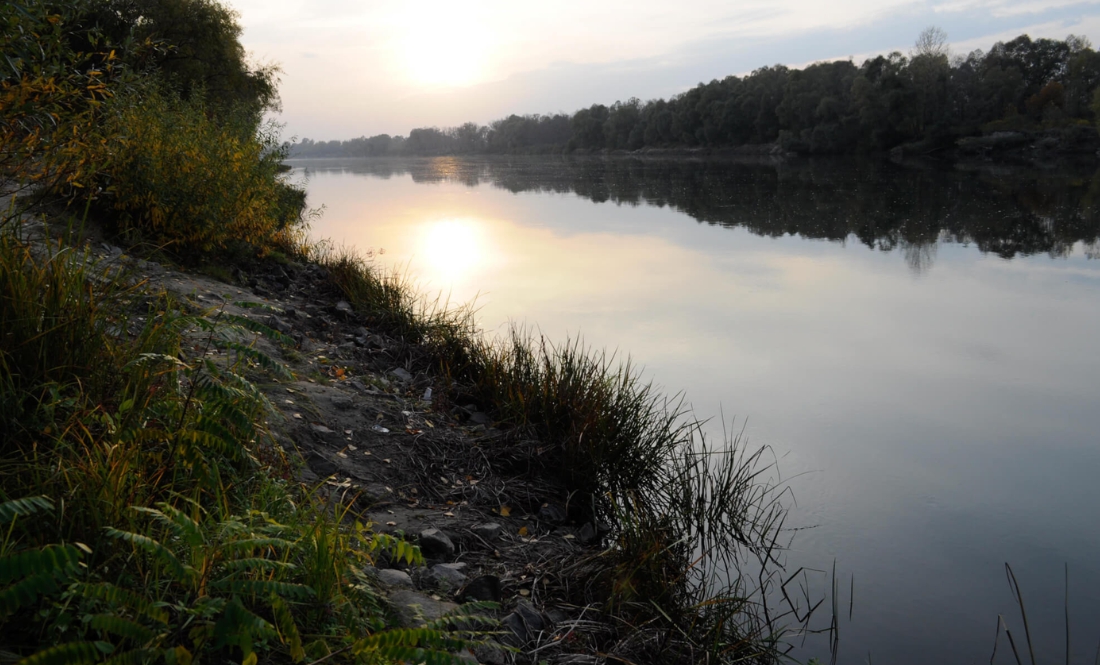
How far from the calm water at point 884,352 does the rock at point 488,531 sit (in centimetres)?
186

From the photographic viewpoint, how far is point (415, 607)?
2.81 meters

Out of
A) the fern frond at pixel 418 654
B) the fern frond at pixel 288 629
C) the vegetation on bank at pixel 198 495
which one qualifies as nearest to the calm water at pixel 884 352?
the vegetation on bank at pixel 198 495

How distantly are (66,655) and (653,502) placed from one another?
12.8 ft

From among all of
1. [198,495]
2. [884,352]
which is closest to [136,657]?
[198,495]

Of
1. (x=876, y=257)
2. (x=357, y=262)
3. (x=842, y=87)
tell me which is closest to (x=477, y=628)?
(x=357, y=262)

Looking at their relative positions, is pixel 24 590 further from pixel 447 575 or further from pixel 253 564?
pixel 447 575

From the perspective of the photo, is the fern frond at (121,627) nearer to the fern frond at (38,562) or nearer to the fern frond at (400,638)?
the fern frond at (38,562)

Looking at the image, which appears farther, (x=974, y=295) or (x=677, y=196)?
(x=677, y=196)

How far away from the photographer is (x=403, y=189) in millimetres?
37781

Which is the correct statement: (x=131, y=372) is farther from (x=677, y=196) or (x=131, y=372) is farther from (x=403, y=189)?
(x=403, y=189)

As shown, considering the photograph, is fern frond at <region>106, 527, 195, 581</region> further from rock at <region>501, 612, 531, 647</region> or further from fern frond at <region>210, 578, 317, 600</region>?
rock at <region>501, 612, 531, 647</region>

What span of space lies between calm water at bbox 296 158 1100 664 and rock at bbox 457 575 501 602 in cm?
182

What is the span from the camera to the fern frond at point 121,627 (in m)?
1.81

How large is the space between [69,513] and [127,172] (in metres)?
6.33
